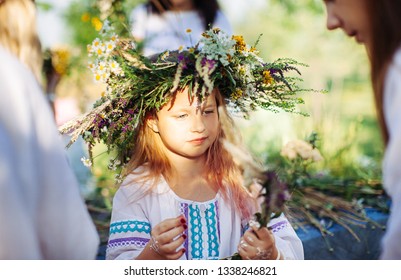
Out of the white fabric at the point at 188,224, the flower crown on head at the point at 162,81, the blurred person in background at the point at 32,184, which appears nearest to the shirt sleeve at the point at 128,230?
the white fabric at the point at 188,224

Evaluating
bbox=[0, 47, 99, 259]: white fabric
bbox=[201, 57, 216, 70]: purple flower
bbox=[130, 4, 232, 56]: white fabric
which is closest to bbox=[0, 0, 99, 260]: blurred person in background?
bbox=[0, 47, 99, 259]: white fabric

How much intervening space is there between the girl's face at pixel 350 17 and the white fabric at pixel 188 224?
87cm

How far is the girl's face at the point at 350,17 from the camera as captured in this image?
187 cm

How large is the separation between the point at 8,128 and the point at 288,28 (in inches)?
254

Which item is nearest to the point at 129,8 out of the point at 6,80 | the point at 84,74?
the point at 84,74

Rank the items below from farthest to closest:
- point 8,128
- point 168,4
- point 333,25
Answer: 1. point 168,4
2. point 333,25
3. point 8,128

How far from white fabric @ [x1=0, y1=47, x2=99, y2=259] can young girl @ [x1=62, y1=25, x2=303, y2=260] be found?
1.90 feet

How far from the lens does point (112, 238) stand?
95.3 inches

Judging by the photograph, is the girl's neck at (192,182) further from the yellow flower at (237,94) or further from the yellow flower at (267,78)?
the yellow flower at (267,78)

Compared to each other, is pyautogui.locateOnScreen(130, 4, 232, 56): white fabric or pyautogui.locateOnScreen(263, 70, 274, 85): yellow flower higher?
pyautogui.locateOnScreen(130, 4, 232, 56): white fabric

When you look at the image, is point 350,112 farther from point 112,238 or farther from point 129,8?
point 112,238

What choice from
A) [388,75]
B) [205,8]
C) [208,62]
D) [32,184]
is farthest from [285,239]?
[205,8]

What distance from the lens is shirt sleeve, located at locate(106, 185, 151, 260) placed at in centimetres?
238

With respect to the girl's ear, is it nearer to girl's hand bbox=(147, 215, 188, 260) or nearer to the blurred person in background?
girl's hand bbox=(147, 215, 188, 260)
